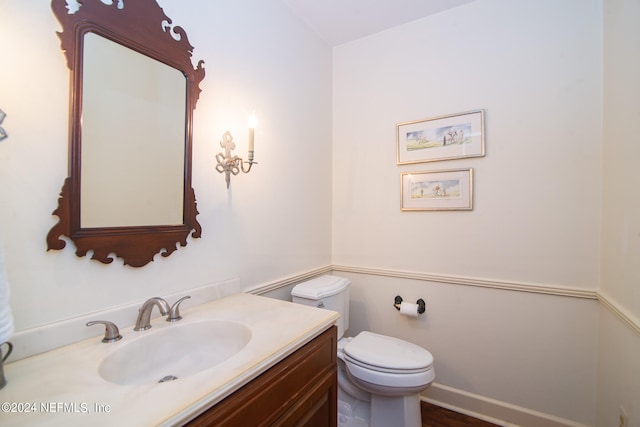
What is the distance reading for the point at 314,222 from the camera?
2100 millimetres

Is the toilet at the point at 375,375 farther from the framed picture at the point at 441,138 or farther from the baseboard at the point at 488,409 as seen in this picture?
the framed picture at the point at 441,138

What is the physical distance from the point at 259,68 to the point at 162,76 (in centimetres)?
62

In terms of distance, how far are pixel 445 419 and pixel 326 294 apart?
3.59 ft

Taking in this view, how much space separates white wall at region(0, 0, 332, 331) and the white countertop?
0.16 metres

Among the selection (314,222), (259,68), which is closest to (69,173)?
(259,68)

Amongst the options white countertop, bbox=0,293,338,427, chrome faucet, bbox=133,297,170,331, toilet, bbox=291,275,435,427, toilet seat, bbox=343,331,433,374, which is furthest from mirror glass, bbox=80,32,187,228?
toilet seat, bbox=343,331,433,374

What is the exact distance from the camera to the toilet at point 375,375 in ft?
4.59

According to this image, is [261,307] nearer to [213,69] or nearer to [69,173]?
[69,173]

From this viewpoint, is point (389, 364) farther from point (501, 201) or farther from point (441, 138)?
point (441, 138)

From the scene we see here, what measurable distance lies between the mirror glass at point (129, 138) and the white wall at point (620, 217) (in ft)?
6.10

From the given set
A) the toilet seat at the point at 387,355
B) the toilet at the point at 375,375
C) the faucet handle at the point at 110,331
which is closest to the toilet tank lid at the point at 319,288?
the toilet at the point at 375,375

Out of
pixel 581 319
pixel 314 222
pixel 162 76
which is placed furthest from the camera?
pixel 314 222

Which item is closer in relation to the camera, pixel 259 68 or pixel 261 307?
pixel 261 307

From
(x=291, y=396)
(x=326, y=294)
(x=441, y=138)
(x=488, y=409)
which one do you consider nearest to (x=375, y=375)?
(x=326, y=294)
